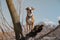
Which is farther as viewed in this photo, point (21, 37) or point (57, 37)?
point (57, 37)

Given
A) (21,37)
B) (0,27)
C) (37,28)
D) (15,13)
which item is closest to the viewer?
(37,28)

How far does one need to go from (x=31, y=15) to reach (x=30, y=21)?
0.97 ft

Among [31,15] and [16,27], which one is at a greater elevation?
[16,27]

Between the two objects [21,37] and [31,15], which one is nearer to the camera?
[21,37]

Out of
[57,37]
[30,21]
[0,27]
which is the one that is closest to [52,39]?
[57,37]

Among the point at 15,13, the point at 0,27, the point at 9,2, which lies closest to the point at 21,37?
the point at 15,13

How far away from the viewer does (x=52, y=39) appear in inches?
408

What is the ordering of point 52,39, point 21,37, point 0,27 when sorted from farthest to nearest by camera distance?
point 52,39, point 0,27, point 21,37

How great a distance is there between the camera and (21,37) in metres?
3.89

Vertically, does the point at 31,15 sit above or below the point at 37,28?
below

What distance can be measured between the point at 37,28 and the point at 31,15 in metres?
6.99

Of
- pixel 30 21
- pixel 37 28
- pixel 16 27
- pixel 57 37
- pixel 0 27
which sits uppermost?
pixel 37 28

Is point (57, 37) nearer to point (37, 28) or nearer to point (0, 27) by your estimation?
point (0, 27)

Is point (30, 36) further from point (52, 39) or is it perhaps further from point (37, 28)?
point (52, 39)
